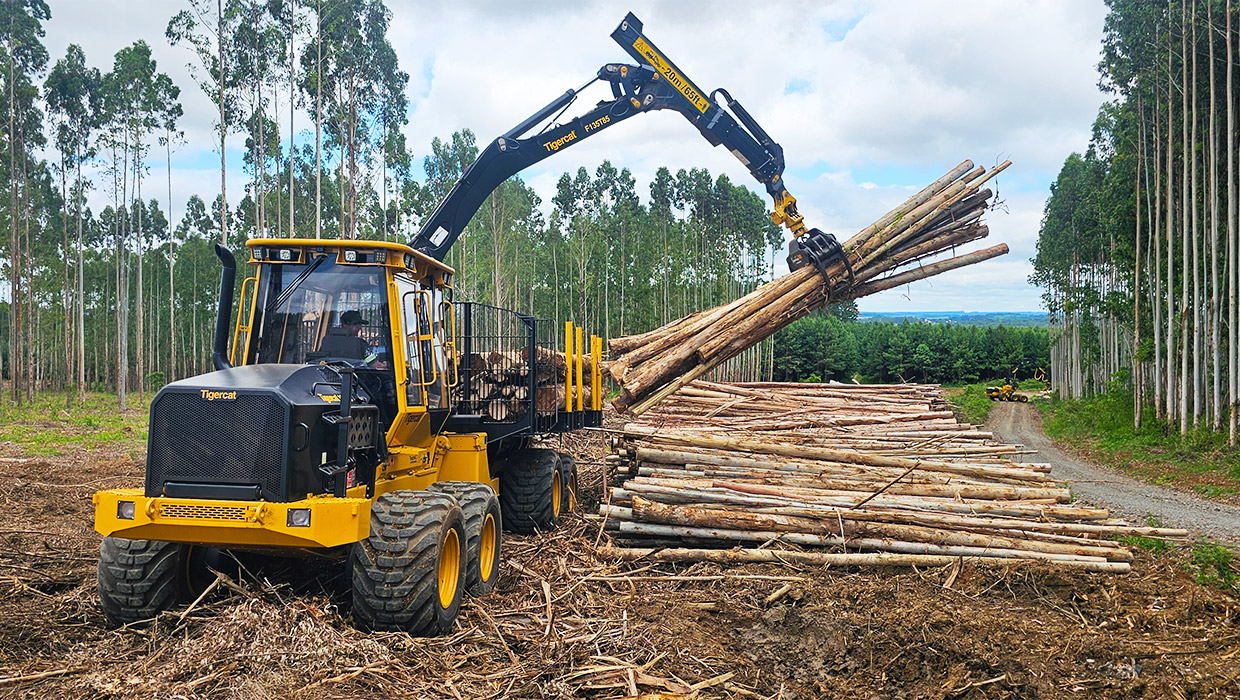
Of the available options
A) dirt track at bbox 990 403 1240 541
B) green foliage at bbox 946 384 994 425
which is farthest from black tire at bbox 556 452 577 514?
green foliage at bbox 946 384 994 425

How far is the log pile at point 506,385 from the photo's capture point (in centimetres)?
913

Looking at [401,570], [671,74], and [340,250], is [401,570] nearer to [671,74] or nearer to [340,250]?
[340,250]

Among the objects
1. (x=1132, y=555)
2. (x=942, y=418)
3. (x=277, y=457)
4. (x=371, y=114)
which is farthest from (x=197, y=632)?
(x=371, y=114)

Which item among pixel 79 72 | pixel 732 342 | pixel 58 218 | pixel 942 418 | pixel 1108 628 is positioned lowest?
pixel 1108 628

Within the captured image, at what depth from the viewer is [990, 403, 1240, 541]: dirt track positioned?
11.0 metres

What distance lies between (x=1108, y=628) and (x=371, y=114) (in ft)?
109

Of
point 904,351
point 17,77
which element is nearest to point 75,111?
point 17,77

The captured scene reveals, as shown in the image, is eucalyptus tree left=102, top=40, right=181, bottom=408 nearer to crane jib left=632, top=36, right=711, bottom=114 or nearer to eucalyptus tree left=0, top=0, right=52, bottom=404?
eucalyptus tree left=0, top=0, right=52, bottom=404

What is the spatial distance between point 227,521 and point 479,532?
1862mm

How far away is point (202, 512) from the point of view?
519 centimetres

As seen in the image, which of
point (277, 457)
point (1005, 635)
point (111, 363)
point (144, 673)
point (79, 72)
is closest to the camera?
point (144, 673)

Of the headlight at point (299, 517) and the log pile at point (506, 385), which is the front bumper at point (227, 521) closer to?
the headlight at point (299, 517)

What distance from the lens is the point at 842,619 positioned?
6109mm

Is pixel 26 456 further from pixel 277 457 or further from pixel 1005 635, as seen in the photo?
pixel 1005 635
